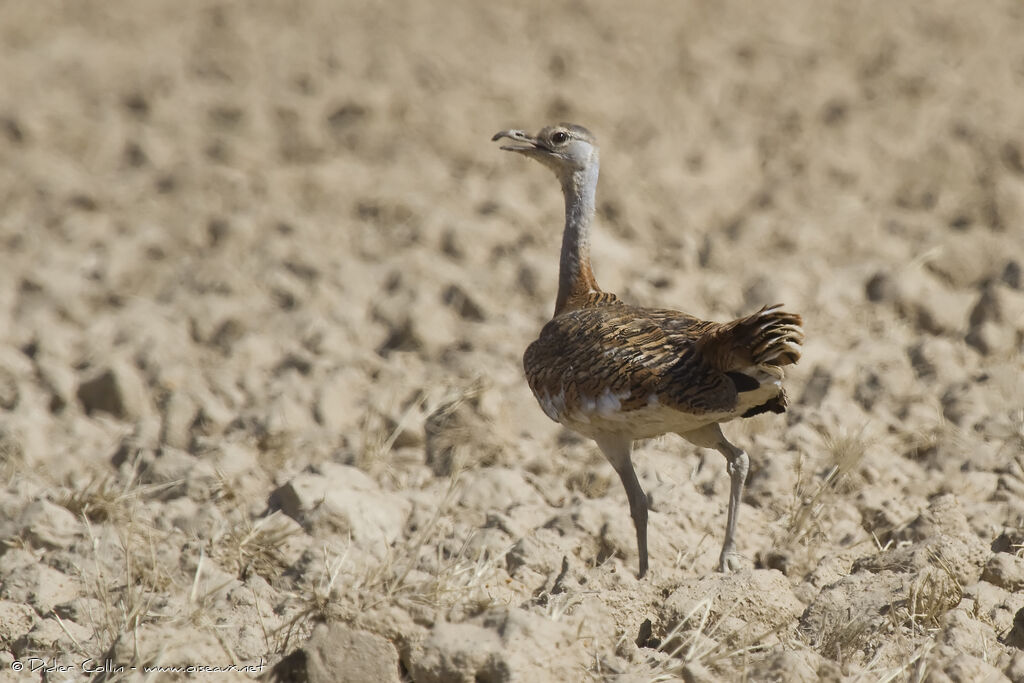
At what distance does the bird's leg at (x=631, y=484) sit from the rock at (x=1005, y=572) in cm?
128

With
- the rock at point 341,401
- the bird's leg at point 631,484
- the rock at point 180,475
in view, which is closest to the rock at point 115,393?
the rock at point 180,475

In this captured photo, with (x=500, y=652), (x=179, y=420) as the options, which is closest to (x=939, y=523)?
(x=500, y=652)

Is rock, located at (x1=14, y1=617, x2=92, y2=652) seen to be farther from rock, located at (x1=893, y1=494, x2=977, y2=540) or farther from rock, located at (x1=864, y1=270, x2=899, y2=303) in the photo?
rock, located at (x1=864, y1=270, x2=899, y2=303)

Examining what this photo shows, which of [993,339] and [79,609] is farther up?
[993,339]

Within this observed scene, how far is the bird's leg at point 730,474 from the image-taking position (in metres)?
4.91

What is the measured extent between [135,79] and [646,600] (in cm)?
790

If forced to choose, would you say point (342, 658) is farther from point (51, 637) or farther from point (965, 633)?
point (965, 633)

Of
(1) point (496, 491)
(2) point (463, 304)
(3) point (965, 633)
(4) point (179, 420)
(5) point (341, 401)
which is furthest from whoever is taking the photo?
(2) point (463, 304)

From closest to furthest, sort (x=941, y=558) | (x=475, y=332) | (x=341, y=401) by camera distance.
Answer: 1. (x=941, y=558)
2. (x=341, y=401)
3. (x=475, y=332)

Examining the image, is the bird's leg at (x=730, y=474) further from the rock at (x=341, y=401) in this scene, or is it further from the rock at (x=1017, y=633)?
the rock at (x=341, y=401)

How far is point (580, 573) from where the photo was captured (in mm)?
4867

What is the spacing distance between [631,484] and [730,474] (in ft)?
1.31

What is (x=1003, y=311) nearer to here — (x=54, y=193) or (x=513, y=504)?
(x=513, y=504)

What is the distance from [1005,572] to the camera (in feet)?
15.2
